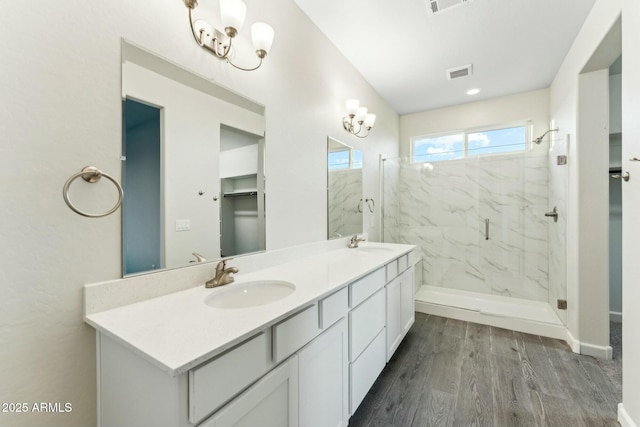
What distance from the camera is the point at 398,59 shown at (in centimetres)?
254

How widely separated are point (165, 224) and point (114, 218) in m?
0.19

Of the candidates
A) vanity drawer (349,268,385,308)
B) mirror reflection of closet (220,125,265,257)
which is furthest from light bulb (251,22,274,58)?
vanity drawer (349,268,385,308)

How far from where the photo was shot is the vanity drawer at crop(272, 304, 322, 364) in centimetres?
88

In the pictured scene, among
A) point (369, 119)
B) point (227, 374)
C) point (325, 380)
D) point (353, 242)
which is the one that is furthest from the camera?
point (369, 119)

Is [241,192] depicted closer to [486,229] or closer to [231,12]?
[231,12]

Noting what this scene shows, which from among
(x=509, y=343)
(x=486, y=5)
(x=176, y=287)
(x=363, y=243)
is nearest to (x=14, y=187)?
(x=176, y=287)

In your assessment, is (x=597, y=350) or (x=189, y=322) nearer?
(x=189, y=322)

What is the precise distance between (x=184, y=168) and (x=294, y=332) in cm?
86

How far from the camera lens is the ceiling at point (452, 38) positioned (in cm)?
188

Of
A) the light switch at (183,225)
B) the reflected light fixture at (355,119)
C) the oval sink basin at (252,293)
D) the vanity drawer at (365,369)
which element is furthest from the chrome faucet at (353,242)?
the light switch at (183,225)

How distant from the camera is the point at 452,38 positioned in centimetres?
221

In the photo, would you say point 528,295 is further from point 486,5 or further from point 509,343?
point 486,5

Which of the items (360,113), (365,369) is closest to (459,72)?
(360,113)

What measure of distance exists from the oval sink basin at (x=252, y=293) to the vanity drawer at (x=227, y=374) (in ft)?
1.33
